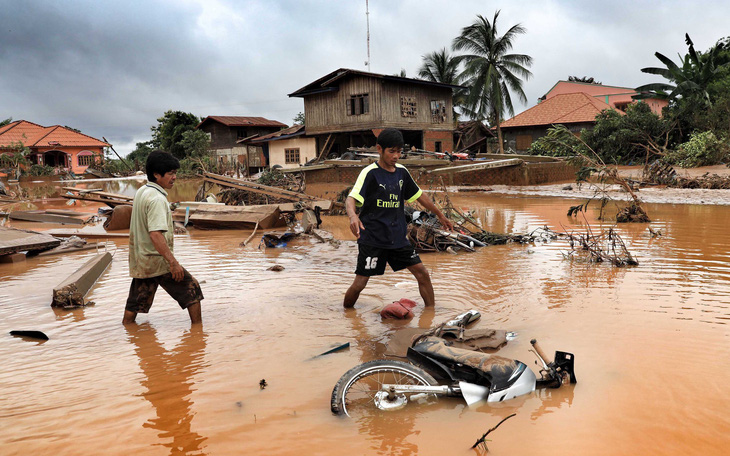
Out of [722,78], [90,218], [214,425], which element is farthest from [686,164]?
[214,425]

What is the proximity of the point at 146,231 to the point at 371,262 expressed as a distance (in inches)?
79.5

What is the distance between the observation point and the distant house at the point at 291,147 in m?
34.6

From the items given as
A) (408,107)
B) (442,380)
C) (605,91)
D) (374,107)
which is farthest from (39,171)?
(605,91)

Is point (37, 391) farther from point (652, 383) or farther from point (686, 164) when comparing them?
point (686, 164)

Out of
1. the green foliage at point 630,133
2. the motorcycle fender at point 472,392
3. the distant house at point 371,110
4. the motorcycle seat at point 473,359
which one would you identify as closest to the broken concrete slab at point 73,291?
the motorcycle seat at point 473,359

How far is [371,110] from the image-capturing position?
29.9m

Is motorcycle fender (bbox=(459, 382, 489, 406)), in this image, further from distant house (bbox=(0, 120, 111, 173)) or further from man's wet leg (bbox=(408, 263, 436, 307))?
distant house (bbox=(0, 120, 111, 173))

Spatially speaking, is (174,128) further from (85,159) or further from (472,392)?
(472,392)

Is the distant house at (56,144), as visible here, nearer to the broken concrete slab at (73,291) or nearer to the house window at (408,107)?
the house window at (408,107)

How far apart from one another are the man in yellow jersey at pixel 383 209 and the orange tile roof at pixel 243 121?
39124 millimetres

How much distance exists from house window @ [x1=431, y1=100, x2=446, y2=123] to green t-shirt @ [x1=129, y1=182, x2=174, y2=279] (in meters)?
29.3

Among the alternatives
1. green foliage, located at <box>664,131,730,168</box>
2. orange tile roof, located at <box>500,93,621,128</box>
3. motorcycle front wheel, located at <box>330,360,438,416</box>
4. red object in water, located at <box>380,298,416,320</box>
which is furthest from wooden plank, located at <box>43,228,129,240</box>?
orange tile roof, located at <box>500,93,621,128</box>

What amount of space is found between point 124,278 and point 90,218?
9082 mm

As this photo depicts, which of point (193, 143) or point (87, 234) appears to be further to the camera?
point (193, 143)
